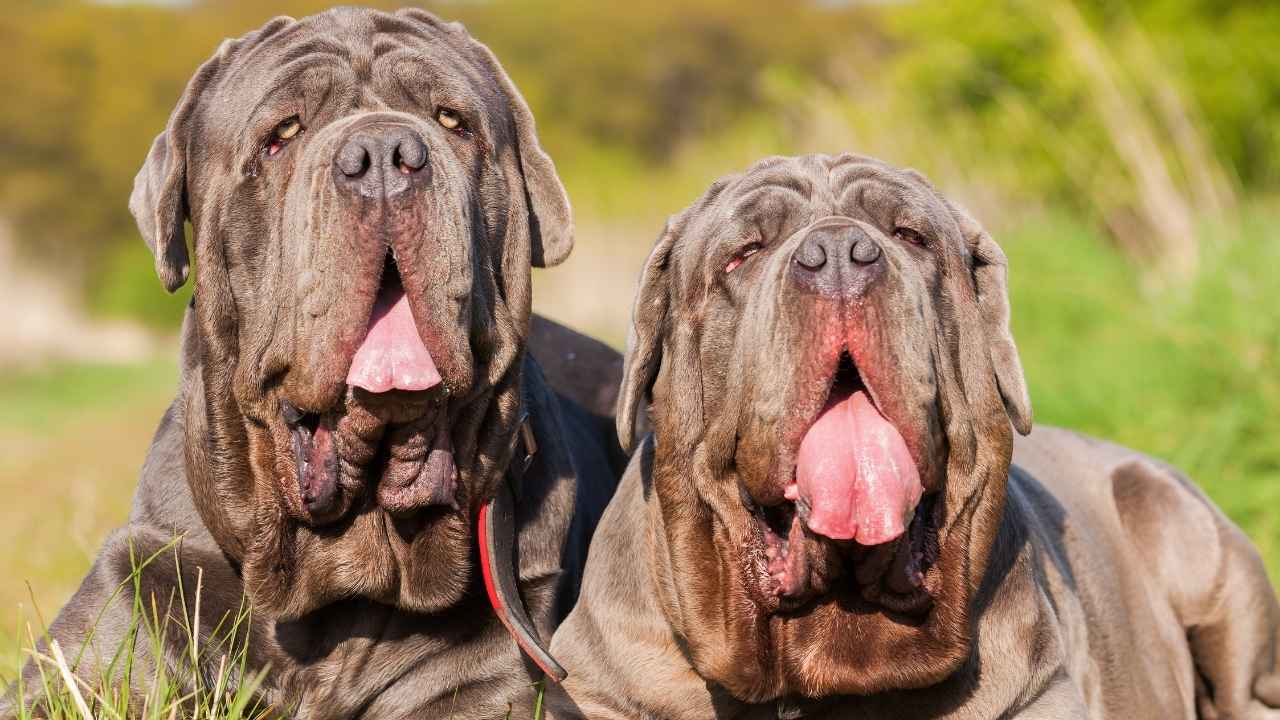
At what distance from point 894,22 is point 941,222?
13640mm

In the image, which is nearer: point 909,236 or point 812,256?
point 812,256

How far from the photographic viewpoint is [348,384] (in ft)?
12.2

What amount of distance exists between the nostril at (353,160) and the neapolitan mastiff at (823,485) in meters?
0.77

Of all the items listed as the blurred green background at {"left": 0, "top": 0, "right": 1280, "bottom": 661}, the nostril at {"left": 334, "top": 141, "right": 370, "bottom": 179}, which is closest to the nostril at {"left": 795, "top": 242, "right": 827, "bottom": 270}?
the nostril at {"left": 334, "top": 141, "right": 370, "bottom": 179}

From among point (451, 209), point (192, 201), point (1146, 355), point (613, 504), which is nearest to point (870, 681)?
point (613, 504)

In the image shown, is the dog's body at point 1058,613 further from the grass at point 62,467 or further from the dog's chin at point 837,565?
the grass at point 62,467

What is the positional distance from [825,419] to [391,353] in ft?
3.61

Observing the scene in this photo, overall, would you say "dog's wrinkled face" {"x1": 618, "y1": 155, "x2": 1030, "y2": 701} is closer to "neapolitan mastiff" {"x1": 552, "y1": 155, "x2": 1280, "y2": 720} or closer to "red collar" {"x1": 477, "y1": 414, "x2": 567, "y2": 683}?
"neapolitan mastiff" {"x1": 552, "y1": 155, "x2": 1280, "y2": 720}

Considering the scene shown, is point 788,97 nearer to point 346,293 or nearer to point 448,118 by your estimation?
point 448,118

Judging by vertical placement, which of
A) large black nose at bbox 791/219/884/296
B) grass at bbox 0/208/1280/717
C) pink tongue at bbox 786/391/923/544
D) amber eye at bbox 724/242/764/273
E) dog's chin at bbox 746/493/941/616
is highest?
large black nose at bbox 791/219/884/296

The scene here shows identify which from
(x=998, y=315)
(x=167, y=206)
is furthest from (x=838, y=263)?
(x=167, y=206)

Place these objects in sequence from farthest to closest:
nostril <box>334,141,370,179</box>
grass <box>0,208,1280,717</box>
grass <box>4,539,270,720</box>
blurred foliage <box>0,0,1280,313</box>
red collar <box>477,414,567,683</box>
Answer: blurred foliage <box>0,0,1280,313</box>, grass <box>0,208,1280,717</box>, red collar <box>477,414,567,683</box>, grass <box>4,539,270,720</box>, nostril <box>334,141,370,179</box>

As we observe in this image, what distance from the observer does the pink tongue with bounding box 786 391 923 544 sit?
3293mm

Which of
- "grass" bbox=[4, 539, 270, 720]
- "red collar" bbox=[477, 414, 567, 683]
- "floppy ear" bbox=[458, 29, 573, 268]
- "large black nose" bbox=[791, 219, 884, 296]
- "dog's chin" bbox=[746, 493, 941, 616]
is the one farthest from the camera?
"floppy ear" bbox=[458, 29, 573, 268]
